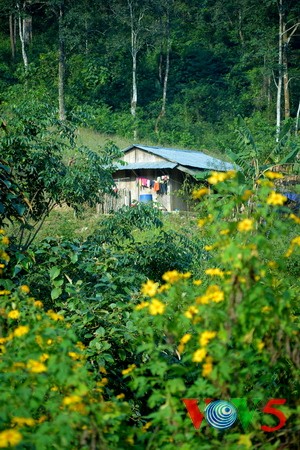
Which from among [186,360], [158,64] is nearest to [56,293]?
[186,360]

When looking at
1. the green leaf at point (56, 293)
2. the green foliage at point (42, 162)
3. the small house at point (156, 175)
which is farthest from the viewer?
the small house at point (156, 175)

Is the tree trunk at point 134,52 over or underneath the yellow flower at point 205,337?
over

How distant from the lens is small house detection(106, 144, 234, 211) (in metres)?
23.5

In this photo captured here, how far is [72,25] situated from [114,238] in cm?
3106

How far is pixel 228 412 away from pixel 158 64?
3890 cm

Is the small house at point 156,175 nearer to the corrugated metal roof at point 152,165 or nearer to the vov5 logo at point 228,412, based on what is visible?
the corrugated metal roof at point 152,165

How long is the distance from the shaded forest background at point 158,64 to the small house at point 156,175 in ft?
27.7

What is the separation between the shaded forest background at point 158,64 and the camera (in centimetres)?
3478

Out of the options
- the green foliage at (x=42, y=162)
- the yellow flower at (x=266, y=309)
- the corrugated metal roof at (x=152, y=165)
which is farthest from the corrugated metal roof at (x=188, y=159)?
the yellow flower at (x=266, y=309)

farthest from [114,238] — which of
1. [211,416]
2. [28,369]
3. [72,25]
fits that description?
[72,25]

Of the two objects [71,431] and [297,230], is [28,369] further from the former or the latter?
[297,230]

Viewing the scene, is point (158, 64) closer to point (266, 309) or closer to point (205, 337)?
point (266, 309)

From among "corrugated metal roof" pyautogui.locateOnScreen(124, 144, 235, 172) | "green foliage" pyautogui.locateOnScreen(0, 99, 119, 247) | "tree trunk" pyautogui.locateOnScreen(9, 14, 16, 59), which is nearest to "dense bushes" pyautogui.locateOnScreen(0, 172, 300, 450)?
"green foliage" pyautogui.locateOnScreen(0, 99, 119, 247)

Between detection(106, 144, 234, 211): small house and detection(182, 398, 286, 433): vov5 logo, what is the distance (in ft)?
64.3
